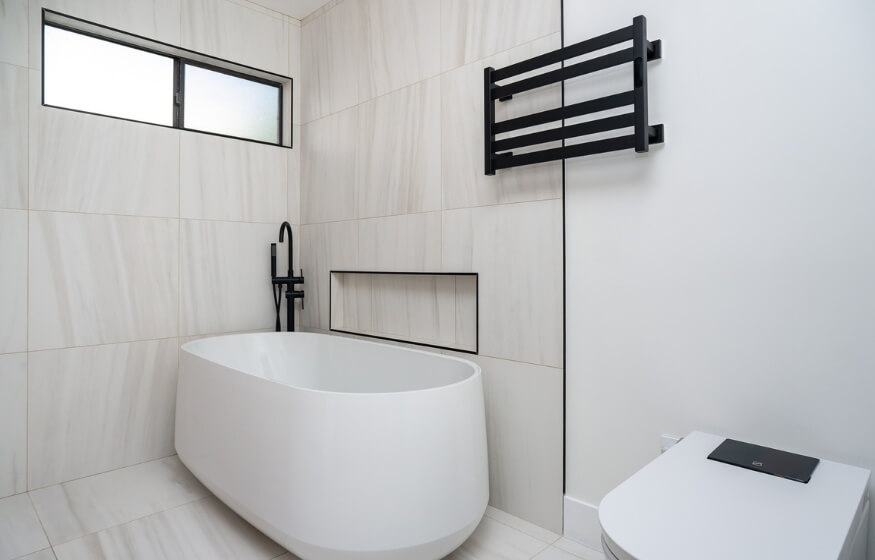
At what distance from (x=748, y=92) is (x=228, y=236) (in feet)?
8.91

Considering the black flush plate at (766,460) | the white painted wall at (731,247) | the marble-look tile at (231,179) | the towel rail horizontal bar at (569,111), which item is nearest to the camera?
the black flush plate at (766,460)

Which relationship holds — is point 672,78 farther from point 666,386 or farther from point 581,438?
point 581,438

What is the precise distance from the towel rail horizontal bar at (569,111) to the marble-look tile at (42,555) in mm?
2334

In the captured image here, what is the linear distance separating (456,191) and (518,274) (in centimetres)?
53

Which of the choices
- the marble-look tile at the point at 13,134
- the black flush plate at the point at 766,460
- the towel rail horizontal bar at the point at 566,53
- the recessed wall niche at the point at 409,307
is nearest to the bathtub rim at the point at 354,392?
the recessed wall niche at the point at 409,307

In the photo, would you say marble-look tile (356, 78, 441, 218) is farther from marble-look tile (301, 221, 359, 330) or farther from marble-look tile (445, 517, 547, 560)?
marble-look tile (445, 517, 547, 560)

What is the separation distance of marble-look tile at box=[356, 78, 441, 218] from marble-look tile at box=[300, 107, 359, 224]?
0.27ft

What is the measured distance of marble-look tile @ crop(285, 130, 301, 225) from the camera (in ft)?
10.8

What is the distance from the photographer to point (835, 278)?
1315 millimetres

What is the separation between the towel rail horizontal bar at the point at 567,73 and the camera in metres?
1.65

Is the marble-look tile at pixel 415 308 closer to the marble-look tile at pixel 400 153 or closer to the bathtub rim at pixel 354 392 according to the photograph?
the bathtub rim at pixel 354 392

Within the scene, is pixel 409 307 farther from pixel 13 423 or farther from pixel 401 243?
pixel 13 423

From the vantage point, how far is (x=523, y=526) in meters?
1.99

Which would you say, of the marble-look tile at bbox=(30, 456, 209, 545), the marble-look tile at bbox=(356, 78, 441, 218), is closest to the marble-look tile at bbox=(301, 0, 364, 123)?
the marble-look tile at bbox=(356, 78, 441, 218)
